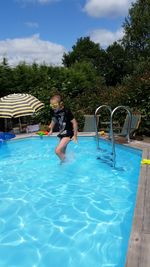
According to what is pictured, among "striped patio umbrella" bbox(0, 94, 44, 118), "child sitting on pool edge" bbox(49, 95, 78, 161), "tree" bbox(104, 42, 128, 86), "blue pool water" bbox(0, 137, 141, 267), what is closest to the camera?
"blue pool water" bbox(0, 137, 141, 267)

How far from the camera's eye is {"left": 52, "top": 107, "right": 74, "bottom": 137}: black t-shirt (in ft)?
26.3

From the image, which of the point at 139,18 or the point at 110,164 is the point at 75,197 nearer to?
the point at 110,164

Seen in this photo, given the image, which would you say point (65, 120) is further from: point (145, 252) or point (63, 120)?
point (145, 252)

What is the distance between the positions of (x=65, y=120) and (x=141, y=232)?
4.26 m

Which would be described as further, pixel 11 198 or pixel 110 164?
pixel 110 164

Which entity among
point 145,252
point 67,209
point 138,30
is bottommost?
point 67,209

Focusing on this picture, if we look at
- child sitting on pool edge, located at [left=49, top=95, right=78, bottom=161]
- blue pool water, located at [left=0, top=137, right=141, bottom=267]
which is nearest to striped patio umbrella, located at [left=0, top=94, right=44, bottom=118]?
blue pool water, located at [left=0, top=137, right=141, bottom=267]

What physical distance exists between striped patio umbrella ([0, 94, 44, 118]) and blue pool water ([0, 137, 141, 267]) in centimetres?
223

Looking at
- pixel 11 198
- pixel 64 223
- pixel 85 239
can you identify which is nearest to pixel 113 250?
pixel 85 239

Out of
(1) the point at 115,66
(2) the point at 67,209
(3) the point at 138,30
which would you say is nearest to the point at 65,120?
(2) the point at 67,209

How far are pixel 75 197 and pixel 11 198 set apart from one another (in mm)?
1495

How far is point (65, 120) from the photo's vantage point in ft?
26.5

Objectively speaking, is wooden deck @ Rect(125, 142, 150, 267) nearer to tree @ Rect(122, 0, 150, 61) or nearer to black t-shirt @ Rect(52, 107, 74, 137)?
black t-shirt @ Rect(52, 107, 74, 137)

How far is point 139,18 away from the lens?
36969 mm
